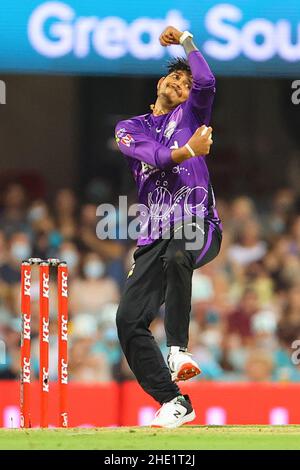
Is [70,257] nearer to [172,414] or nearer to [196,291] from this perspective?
[196,291]

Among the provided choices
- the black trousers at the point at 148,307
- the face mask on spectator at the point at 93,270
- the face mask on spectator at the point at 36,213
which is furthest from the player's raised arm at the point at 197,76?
the face mask on spectator at the point at 36,213

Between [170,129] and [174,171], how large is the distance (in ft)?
0.74

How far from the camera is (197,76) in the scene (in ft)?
22.9

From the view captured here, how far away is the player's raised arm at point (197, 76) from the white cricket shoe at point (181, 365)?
1169 millimetres

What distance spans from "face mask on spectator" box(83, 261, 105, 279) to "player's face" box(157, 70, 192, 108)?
4518mm

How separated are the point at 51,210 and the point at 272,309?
83.8 inches

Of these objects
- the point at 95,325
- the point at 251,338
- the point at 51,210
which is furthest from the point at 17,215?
the point at 251,338

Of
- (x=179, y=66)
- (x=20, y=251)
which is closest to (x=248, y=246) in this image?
(x=20, y=251)

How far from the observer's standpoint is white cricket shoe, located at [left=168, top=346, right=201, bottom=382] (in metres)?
6.86

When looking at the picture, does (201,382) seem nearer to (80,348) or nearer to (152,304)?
→ (80,348)

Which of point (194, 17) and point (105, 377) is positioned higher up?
point (194, 17)

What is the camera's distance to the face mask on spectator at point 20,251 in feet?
38.1

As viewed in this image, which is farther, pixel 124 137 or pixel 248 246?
pixel 248 246
